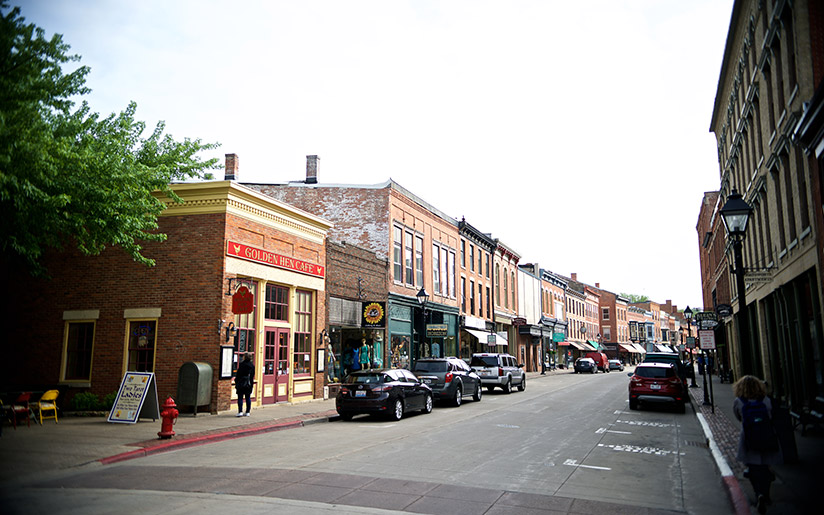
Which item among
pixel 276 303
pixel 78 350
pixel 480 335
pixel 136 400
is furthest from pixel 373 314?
pixel 480 335

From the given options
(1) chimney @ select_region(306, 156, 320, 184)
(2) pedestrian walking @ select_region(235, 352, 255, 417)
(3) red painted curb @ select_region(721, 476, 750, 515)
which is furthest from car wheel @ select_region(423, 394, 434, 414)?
(1) chimney @ select_region(306, 156, 320, 184)

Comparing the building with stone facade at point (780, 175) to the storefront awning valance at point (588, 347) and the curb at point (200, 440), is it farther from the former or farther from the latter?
the storefront awning valance at point (588, 347)

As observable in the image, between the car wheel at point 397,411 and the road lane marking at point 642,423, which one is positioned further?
the car wheel at point 397,411

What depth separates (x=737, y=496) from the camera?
7.71 m

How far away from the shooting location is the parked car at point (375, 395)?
55.5ft

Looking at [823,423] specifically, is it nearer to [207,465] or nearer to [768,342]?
[768,342]

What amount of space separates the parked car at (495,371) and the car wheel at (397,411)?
1128 centimetres

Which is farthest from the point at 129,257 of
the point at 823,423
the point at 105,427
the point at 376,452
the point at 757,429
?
the point at 823,423

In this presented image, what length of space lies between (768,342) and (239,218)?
18.8 m

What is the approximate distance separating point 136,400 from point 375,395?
619 cm

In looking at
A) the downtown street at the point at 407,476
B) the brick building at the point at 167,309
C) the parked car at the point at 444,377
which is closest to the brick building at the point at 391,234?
the parked car at the point at 444,377

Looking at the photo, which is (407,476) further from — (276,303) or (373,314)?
(373,314)

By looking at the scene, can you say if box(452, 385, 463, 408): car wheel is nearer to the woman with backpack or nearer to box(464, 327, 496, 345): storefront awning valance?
the woman with backpack

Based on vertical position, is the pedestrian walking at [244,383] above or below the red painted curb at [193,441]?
above
